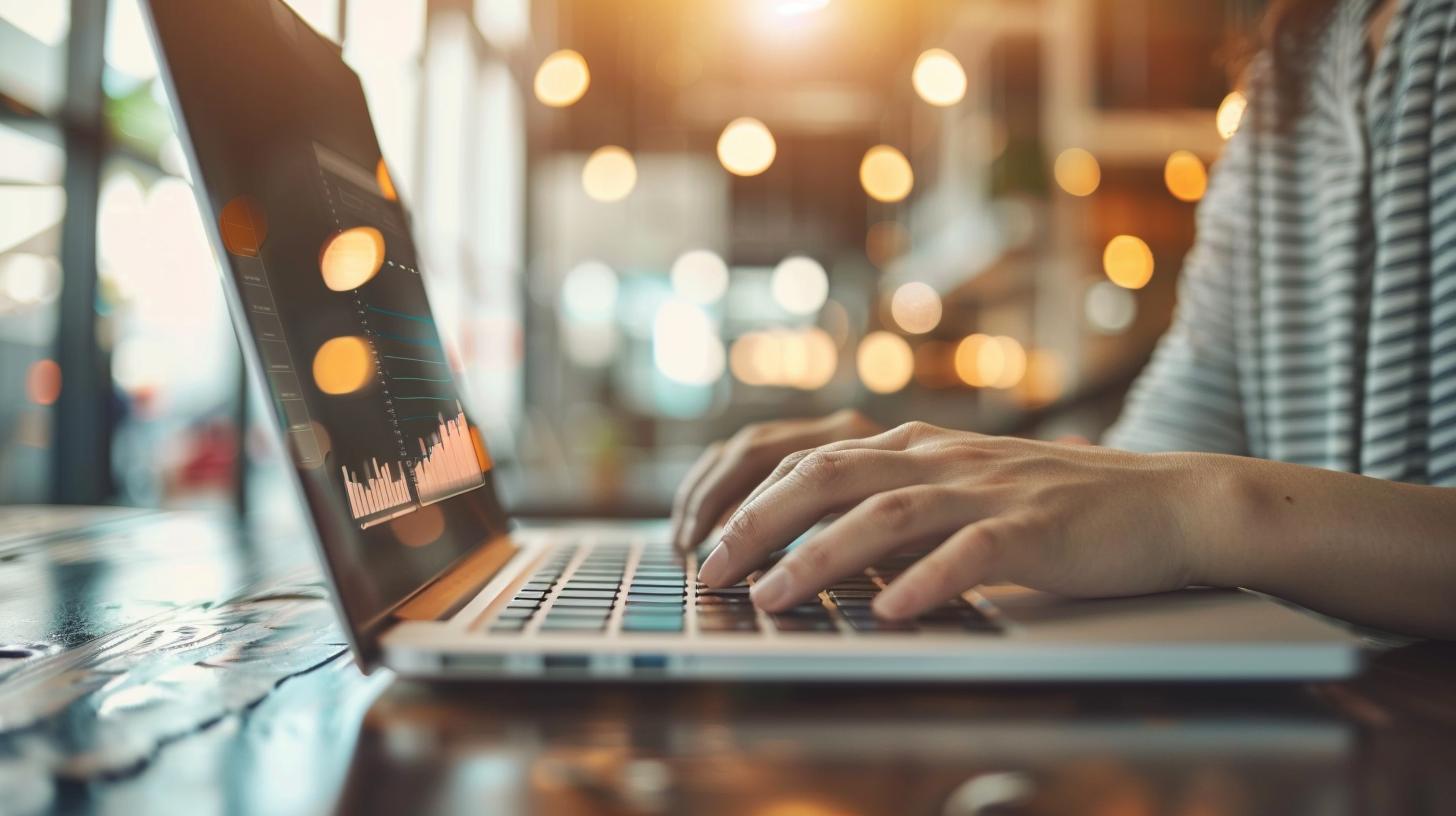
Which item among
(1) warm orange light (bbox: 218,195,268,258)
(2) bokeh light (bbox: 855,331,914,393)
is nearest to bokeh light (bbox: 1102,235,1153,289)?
(2) bokeh light (bbox: 855,331,914,393)

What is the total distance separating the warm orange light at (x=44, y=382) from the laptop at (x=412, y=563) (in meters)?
2.00

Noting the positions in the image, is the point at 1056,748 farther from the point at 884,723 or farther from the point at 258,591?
the point at 258,591

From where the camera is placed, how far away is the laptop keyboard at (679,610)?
395mm

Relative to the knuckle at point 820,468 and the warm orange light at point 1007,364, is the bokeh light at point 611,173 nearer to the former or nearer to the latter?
the warm orange light at point 1007,364

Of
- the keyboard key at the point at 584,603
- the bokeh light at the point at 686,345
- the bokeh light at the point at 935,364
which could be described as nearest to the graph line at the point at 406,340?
the keyboard key at the point at 584,603

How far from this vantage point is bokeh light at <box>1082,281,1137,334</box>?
4465 mm

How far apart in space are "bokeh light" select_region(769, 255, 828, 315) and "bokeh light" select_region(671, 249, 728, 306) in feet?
1.73

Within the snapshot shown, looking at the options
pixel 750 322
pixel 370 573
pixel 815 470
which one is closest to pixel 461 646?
pixel 370 573

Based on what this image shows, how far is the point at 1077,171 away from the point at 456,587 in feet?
15.1

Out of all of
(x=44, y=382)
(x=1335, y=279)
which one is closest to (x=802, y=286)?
(x=44, y=382)

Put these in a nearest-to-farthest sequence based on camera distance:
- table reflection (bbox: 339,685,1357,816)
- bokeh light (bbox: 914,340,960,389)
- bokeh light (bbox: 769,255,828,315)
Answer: table reflection (bbox: 339,685,1357,816), bokeh light (bbox: 914,340,960,389), bokeh light (bbox: 769,255,828,315)

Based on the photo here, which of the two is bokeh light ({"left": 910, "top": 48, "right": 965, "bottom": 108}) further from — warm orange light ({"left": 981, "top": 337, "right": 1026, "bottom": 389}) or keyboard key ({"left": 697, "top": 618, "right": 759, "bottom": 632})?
keyboard key ({"left": 697, "top": 618, "right": 759, "bottom": 632})

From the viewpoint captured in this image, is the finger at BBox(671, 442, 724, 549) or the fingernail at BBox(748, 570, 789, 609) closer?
the fingernail at BBox(748, 570, 789, 609)

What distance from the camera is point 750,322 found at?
7.91 metres
